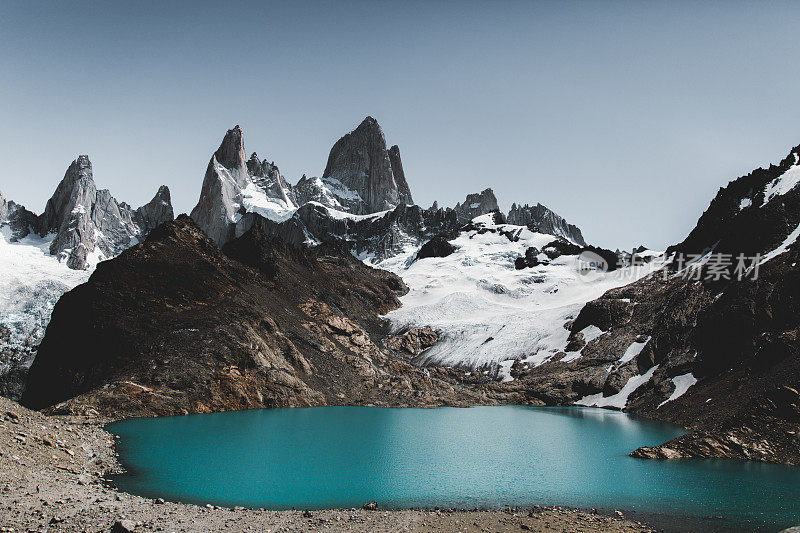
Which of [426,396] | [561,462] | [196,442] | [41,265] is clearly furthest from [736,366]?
[41,265]

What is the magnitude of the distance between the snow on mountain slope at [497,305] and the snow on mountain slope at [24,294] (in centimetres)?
8494

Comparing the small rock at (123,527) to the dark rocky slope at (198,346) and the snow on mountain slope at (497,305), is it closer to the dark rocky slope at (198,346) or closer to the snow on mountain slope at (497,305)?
the dark rocky slope at (198,346)

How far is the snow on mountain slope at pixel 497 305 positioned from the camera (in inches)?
4259

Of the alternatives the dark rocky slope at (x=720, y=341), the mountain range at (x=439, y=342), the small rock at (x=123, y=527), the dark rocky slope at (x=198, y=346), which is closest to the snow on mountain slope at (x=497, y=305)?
the mountain range at (x=439, y=342)

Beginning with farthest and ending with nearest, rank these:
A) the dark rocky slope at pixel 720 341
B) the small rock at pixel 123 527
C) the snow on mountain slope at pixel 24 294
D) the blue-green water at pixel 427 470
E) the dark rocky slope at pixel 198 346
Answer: the snow on mountain slope at pixel 24 294 → the dark rocky slope at pixel 198 346 → the dark rocky slope at pixel 720 341 → the blue-green water at pixel 427 470 → the small rock at pixel 123 527

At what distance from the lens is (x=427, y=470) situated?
3152cm

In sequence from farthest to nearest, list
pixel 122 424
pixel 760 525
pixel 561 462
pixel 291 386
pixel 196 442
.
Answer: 1. pixel 291 386
2. pixel 122 424
3. pixel 196 442
4. pixel 561 462
5. pixel 760 525

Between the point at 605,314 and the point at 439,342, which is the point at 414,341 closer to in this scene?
the point at 439,342

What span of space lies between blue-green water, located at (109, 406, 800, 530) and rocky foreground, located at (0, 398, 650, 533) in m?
2.06

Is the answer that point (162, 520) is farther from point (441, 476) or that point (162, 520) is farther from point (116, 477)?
point (441, 476)

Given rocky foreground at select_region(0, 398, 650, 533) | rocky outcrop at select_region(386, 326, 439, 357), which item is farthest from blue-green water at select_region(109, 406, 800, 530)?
rocky outcrop at select_region(386, 326, 439, 357)

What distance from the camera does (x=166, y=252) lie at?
73.0 m

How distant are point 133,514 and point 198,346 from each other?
42.1 m

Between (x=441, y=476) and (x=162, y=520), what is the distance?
54.6 feet
